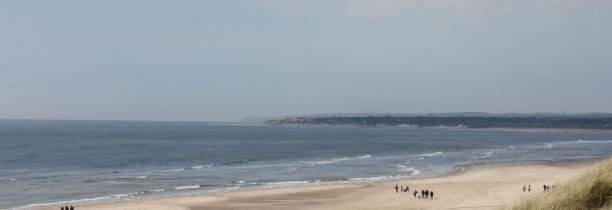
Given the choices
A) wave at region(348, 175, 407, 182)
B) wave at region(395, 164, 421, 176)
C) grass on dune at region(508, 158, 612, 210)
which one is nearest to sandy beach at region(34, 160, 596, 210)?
wave at region(348, 175, 407, 182)

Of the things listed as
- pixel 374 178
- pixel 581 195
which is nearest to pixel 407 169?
pixel 374 178

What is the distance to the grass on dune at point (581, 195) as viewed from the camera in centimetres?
816

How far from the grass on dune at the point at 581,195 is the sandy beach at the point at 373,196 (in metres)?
20.1

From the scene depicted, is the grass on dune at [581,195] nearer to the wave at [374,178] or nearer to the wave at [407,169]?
the wave at [374,178]

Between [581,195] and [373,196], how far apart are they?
3127 centimetres

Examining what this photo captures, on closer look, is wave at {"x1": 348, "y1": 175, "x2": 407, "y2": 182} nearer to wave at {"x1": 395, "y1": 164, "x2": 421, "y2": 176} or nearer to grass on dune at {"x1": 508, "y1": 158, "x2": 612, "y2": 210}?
wave at {"x1": 395, "y1": 164, "x2": 421, "y2": 176}

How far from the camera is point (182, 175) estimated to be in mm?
56938

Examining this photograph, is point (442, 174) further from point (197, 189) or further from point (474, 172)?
point (197, 189)

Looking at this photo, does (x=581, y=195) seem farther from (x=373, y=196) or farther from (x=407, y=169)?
(x=407, y=169)

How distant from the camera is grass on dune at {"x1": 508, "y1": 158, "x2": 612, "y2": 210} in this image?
8.16 m

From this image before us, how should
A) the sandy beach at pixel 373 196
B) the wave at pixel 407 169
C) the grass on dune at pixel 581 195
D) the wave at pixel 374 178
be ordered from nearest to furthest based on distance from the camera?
the grass on dune at pixel 581 195, the sandy beach at pixel 373 196, the wave at pixel 374 178, the wave at pixel 407 169

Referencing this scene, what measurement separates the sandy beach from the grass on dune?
20.1 m

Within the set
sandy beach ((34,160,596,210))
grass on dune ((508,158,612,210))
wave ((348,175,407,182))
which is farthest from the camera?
wave ((348,175,407,182))

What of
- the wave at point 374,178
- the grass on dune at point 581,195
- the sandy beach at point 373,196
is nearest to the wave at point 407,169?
the wave at point 374,178
